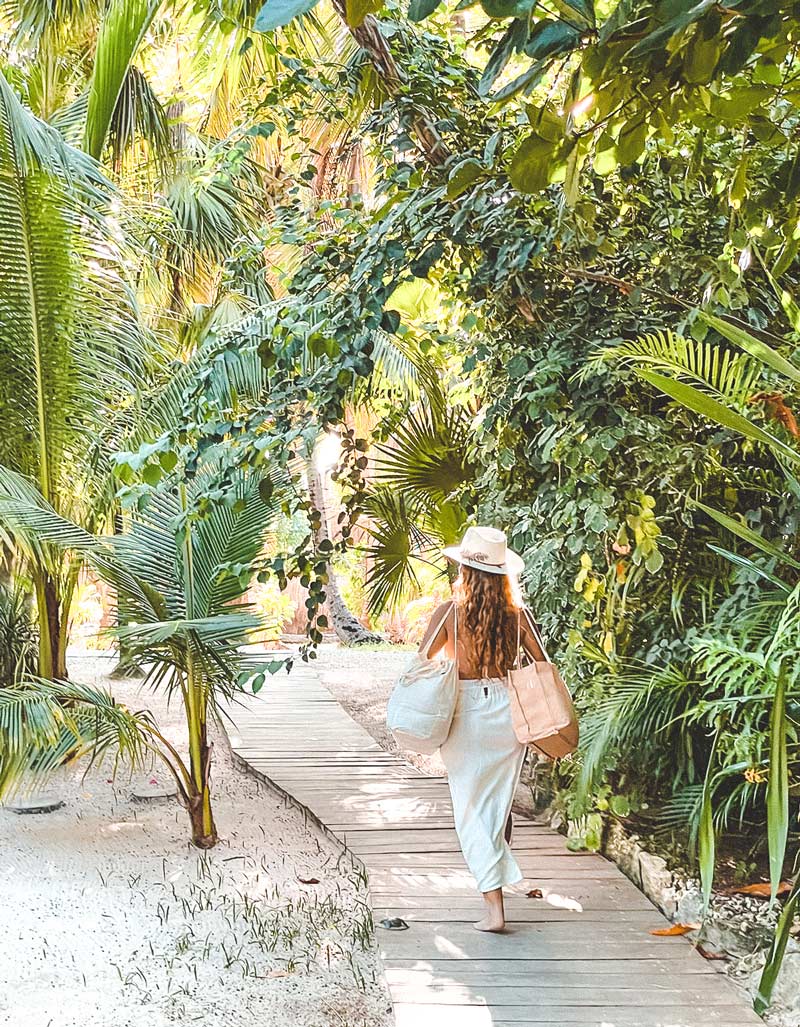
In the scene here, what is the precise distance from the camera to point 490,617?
4203mm

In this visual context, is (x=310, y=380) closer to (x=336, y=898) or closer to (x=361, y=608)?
(x=336, y=898)

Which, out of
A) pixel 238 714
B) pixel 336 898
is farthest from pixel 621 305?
pixel 238 714

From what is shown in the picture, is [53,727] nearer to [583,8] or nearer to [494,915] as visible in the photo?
[494,915]

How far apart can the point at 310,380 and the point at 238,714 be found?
494 cm

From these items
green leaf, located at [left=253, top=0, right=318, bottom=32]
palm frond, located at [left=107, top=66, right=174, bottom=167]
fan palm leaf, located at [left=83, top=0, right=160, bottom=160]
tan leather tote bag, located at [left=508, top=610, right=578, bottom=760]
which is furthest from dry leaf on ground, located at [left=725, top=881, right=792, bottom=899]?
palm frond, located at [left=107, top=66, right=174, bottom=167]

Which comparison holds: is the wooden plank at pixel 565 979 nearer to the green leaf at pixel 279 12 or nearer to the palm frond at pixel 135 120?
the green leaf at pixel 279 12

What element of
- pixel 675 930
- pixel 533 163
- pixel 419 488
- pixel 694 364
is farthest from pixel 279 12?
pixel 419 488

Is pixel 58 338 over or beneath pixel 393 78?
beneath

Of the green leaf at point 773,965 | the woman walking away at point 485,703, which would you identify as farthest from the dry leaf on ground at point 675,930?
the green leaf at point 773,965

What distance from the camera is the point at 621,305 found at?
4277mm

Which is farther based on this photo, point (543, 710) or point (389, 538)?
point (389, 538)

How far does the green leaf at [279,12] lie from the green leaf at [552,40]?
1.21ft

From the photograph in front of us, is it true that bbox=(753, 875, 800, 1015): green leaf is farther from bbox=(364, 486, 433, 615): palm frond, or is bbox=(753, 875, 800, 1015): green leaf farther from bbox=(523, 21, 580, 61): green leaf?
bbox=(364, 486, 433, 615): palm frond

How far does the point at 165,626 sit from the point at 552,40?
383cm
